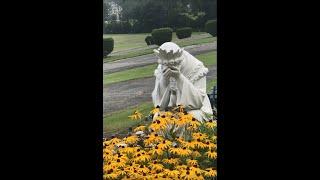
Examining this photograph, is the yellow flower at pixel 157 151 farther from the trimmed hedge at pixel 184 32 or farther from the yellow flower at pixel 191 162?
the trimmed hedge at pixel 184 32

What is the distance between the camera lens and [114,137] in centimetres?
455

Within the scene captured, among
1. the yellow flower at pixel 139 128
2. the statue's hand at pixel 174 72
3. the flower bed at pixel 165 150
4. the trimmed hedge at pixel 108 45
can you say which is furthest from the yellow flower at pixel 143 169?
the trimmed hedge at pixel 108 45

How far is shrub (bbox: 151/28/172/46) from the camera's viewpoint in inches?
184

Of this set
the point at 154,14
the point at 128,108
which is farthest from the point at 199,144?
the point at 154,14

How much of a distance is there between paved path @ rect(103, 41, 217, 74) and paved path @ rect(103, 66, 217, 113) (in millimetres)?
153

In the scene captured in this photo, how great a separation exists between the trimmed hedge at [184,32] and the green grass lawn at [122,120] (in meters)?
0.73

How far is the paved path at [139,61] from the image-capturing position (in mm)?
4891

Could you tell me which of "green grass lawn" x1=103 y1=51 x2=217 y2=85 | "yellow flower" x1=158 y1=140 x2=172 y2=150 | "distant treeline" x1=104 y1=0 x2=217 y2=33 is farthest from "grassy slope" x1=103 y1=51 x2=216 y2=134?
"yellow flower" x1=158 y1=140 x2=172 y2=150

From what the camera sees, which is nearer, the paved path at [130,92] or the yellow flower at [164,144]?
the yellow flower at [164,144]
